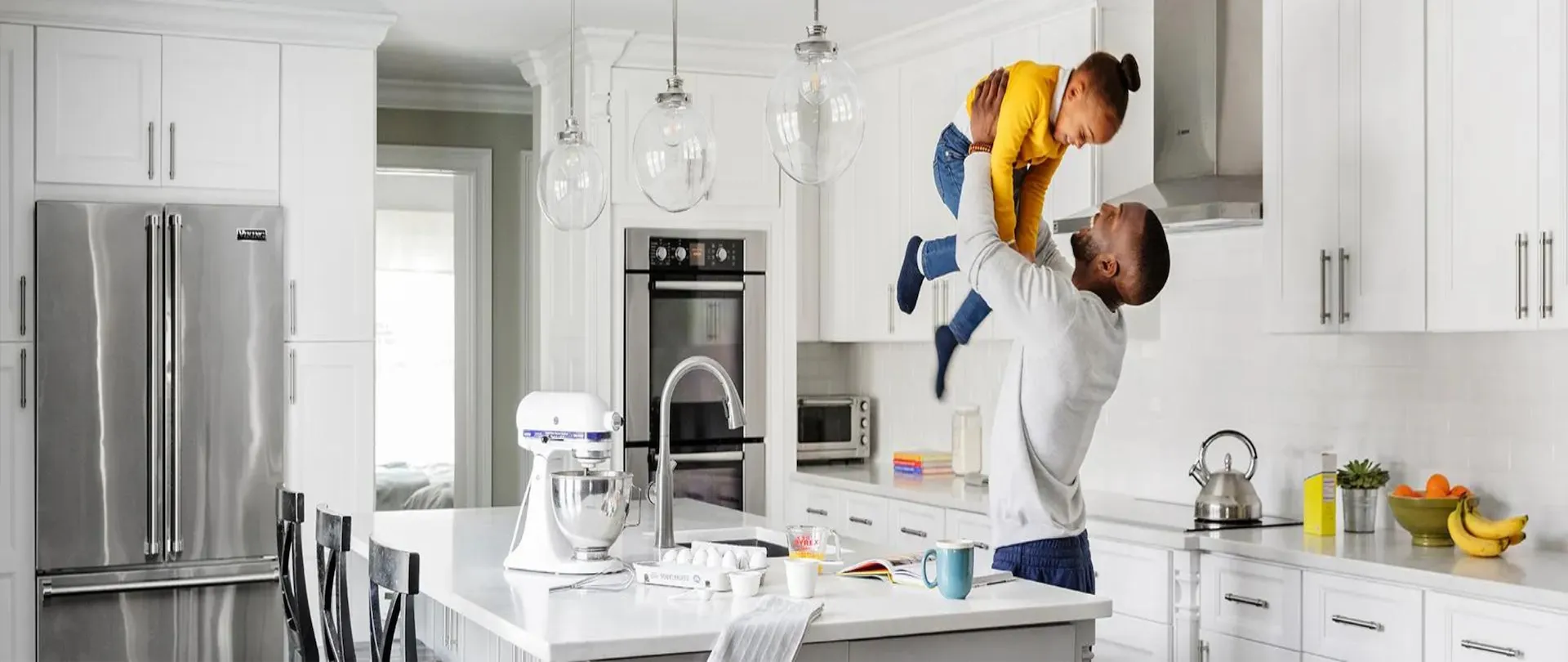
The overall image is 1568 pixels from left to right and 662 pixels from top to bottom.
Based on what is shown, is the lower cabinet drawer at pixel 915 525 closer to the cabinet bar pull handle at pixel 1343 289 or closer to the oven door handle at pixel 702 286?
the oven door handle at pixel 702 286

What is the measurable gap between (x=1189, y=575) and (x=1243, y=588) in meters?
0.15

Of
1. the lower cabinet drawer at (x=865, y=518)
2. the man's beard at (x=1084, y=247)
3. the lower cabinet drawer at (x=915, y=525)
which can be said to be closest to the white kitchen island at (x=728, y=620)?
the man's beard at (x=1084, y=247)

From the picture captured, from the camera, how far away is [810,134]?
8.61 ft

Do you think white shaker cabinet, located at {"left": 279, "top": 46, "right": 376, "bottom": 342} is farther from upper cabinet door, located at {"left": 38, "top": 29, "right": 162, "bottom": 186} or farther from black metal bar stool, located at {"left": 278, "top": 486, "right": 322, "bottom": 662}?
black metal bar stool, located at {"left": 278, "top": 486, "right": 322, "bottom": 662}

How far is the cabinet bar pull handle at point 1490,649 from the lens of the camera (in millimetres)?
3008

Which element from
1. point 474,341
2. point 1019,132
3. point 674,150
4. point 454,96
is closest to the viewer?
point 674,150

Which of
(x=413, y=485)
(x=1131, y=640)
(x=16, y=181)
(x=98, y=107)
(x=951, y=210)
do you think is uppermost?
(x=98, y=107)

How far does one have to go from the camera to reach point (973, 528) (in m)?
4.61

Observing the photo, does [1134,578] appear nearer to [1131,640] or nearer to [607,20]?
[1131,640]

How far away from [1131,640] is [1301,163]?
1.32 metres

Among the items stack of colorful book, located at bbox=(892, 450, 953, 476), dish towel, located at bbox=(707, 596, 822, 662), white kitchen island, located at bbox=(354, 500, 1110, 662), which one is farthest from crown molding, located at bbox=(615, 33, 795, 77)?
dish towel, located at bbox=(707, 596, 822, 662)

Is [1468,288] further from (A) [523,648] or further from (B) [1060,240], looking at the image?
(A) [523,648]

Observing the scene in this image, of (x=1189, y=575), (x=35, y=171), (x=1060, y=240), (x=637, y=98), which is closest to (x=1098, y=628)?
(x=1189, y=575)

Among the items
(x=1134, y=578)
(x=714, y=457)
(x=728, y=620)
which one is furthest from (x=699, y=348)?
(x=728, y=620)
